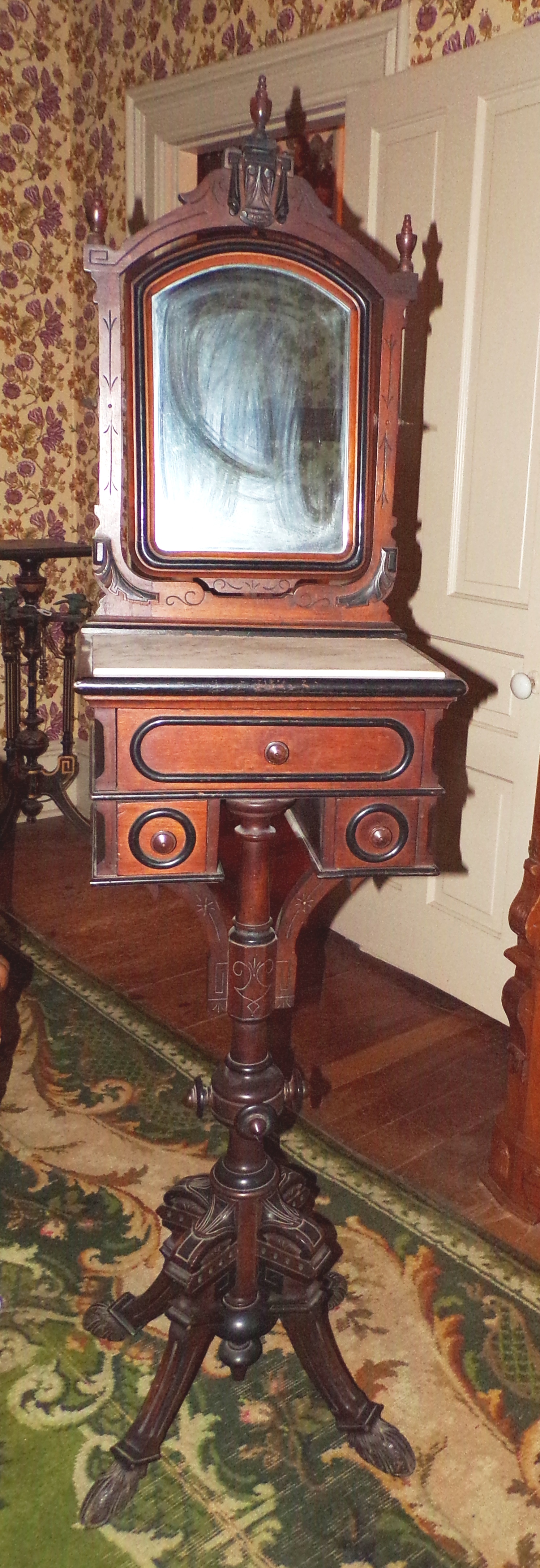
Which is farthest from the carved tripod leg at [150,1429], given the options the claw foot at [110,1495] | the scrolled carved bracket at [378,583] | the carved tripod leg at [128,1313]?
the scrolled carved bracket at [378,583]

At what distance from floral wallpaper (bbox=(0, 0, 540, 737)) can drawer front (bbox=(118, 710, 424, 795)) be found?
2.23 metres

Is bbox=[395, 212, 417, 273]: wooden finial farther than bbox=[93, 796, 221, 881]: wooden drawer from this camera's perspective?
Yes

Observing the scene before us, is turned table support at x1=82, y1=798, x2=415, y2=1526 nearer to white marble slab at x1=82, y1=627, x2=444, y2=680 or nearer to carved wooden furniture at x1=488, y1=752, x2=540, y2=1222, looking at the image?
white marble slab at x1=82, y1=627, x2=444, y2=680

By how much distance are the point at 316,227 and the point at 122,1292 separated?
1478 mm

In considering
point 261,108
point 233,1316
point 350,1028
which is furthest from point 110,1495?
point 261,108

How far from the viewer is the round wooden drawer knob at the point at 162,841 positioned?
125cm

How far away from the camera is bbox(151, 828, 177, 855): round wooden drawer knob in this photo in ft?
4.09

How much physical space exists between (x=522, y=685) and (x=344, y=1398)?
1333mm

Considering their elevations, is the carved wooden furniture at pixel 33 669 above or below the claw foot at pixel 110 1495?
above

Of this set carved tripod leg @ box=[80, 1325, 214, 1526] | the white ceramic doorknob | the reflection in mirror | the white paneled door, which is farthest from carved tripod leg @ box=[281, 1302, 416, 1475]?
the white ceramic doorknob

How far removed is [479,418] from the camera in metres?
2.36

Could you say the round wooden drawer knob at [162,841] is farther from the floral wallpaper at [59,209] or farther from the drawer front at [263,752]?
the floral wallpaper at [59,209]

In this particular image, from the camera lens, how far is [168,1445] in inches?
57.2

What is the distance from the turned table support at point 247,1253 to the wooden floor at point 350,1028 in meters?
0.47
